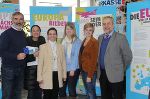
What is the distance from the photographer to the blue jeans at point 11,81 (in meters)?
3.85

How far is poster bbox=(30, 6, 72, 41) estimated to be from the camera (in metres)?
5.71

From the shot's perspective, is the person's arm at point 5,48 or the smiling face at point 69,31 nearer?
the person's arm at point 5,48

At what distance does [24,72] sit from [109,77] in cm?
121

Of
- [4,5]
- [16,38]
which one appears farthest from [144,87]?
[4,5]

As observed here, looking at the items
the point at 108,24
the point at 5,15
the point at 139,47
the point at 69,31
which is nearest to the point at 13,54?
the point at 69,31

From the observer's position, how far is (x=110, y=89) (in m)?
3.97

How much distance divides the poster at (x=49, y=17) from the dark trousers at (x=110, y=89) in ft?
6.50

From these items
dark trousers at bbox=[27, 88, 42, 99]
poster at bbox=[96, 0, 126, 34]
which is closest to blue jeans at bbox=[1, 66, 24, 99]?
dark trousers at bbox=[27, 88, 42, 99]

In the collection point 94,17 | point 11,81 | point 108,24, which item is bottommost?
point 11,81

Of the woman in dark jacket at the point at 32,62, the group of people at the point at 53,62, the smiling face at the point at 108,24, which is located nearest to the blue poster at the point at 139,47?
the group of people at the point at 53,62

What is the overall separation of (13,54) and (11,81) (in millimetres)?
387

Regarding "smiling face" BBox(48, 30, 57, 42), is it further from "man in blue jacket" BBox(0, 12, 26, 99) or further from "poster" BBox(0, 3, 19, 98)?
"poster" BBox(0, 3, 19, 98)

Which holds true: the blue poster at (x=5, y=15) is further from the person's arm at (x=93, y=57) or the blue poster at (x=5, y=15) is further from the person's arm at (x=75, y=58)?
the person's arm at (x=93, y=57)

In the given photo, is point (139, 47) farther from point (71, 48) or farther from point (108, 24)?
point (71, 48)
